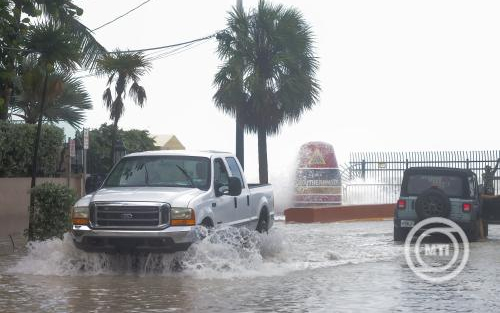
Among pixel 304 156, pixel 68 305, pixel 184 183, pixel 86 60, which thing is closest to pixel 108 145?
pixel 86 60

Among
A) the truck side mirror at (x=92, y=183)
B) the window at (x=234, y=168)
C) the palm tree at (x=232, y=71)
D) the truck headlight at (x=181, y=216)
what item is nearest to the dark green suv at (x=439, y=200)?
the window at (x=234, y=168)

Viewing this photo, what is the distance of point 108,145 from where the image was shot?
3612cm

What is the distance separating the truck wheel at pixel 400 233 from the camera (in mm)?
22219

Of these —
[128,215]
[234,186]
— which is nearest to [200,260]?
[128,215]

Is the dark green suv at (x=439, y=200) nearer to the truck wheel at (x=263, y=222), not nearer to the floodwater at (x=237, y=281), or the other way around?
the floodwater at (x=237, y=281)

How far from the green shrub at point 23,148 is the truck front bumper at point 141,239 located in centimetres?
1112

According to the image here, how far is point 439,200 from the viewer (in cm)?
2141

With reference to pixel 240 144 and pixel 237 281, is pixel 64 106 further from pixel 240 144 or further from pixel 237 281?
pixel 237 281

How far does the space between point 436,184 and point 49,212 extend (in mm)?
8476

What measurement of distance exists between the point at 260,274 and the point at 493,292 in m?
3.57

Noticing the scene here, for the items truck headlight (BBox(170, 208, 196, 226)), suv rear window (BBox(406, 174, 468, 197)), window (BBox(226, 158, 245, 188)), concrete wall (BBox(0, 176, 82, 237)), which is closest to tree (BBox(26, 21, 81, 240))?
concrete wall (BBox(0, 176, 82, 237))

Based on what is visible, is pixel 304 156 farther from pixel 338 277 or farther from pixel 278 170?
pixel 338 277

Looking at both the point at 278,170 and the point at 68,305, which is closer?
the point at 68,305

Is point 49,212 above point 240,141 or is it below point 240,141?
below
